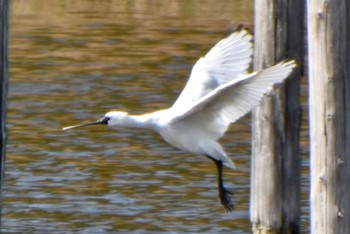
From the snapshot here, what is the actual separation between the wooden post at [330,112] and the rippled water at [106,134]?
160 inches

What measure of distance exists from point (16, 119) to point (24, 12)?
9789 mm

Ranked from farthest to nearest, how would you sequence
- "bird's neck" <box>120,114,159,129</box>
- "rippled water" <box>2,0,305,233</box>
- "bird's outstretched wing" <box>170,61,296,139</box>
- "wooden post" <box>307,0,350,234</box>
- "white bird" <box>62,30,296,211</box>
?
"rippled water" <box>2,0,305,233</box> → "bird's neck" <box>120,114,159,129</box> → "white bird" <box>62,30,296,211</box> → "bird's outstretched wing" <box>170,61,296,139</box> → "wooden post" <box>307,0,350,234</box>

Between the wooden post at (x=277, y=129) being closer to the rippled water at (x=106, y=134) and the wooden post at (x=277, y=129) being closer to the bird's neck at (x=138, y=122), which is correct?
the bird's neck at (x=138, y=122)

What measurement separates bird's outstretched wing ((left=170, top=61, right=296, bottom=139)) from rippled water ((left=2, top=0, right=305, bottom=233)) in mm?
2122

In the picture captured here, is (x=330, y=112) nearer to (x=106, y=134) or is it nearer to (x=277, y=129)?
(x=277, y=129)

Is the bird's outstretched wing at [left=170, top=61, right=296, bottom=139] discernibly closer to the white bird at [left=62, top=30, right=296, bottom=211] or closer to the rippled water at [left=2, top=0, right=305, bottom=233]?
the white bird at [left=62, top=30, right=296, bottom=211]

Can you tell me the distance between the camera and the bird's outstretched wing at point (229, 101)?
6.82 m

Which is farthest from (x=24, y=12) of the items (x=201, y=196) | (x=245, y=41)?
(x=245, y=41)

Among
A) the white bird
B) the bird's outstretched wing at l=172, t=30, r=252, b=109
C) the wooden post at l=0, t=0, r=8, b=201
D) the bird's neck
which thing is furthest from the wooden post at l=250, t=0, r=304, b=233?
the wooden post at l=0, t=0, r=8, b=201

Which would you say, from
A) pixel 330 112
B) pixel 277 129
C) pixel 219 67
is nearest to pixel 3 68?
pixel 330 112

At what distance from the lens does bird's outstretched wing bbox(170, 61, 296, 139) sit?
22.4 feet

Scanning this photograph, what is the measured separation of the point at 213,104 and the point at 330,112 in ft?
6.57

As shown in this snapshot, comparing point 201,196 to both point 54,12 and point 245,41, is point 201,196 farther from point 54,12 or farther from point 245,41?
point 54,12

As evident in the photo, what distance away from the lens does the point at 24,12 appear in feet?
78.2
